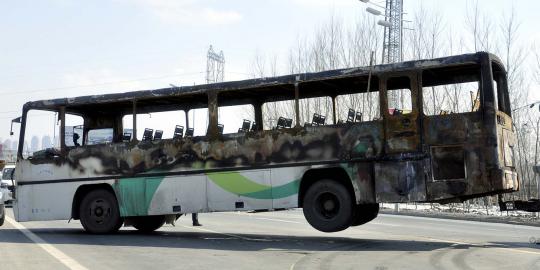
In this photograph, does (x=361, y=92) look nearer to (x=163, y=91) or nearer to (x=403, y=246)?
(x=403, y=246)

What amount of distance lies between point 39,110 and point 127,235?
153 inches

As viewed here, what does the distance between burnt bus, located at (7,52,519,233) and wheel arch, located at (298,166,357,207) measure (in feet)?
0.09

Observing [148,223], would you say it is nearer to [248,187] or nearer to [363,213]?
[248,187]

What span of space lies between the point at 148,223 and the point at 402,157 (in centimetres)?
701

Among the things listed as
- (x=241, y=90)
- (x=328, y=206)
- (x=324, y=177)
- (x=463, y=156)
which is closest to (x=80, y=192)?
(x=241, y=90)

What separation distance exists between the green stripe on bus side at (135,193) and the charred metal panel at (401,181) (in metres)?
4.86

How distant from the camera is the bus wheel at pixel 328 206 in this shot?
11625 mm

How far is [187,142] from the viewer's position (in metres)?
13.2

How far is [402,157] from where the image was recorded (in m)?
11.3

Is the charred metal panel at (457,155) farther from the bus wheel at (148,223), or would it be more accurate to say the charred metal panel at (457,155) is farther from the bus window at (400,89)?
the bus wheel at (148,223)

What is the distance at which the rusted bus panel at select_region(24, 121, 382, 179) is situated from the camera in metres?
11.8

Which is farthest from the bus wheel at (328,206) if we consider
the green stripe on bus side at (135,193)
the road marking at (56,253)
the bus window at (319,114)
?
the road marking at (56,253)

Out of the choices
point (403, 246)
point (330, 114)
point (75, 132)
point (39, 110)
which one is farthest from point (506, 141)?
point (39, 110)

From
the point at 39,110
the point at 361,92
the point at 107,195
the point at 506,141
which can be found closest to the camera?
the point at 506,141
